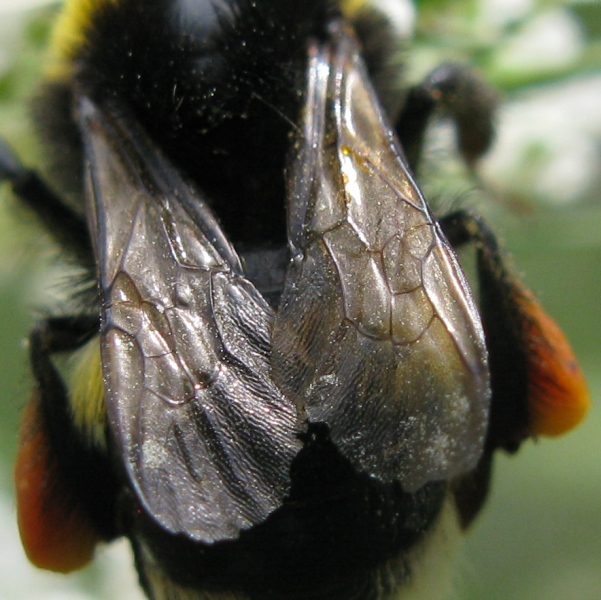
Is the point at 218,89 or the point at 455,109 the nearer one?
the point at 218,89

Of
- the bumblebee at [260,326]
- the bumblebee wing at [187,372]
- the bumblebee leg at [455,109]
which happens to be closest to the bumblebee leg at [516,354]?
the bumblebee at [260,326]

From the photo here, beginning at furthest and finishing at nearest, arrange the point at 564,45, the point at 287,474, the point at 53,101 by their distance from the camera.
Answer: the point at 564,45
the point at 53,101
the point at 287,474

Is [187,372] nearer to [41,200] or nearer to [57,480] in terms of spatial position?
[57,480]

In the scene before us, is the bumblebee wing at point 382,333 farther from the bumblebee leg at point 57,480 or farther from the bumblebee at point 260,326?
the bumblebee leg at point 57,480

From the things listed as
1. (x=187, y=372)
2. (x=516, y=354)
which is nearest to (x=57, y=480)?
(x=187, y=372)

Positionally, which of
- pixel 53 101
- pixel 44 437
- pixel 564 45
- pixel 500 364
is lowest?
pixel 564 45

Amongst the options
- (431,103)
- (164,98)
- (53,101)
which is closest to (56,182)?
(53,101)

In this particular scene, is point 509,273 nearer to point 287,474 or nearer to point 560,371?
point 560,371
